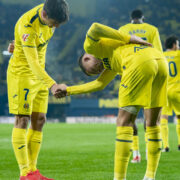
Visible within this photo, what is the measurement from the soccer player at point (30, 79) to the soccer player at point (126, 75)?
47cm

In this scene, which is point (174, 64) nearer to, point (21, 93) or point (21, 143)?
point (21, 93)

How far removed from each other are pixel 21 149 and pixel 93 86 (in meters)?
0.98

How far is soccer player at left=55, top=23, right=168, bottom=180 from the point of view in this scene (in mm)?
3355

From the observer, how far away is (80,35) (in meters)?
36.2

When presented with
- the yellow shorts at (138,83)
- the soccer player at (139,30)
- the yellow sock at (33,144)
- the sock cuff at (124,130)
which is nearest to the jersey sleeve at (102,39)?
the yellow shorts at (138,83)

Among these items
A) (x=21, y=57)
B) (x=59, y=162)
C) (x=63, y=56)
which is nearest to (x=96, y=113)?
A: (x=63, y=56)

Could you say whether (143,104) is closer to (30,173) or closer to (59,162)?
(30,173)

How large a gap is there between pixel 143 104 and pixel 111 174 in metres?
1.55

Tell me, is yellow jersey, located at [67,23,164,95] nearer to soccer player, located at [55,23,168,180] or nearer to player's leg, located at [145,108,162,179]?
soccer player, located at [55,23,168,180]

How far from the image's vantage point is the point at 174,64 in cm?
775

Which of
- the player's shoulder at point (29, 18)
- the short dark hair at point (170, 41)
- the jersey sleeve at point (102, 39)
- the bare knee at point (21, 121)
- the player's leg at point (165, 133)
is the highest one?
the short dark hair at point (170, 41)

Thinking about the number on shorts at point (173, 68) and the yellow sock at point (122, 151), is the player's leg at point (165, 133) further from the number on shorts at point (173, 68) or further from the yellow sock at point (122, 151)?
the yellow sock at point (122, 151)

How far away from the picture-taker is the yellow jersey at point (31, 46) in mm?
3834

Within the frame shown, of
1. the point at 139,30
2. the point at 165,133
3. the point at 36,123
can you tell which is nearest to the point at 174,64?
the point at 165,133
